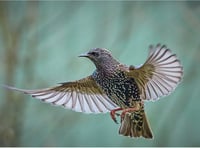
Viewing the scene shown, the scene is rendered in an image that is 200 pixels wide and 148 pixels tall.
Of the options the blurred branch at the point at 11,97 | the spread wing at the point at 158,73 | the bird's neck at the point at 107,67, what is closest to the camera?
the spread wing at the point at 158,73

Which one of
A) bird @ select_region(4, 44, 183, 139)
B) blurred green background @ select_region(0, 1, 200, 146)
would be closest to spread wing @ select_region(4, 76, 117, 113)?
bird @ select_region(4, 44, 183, 139)

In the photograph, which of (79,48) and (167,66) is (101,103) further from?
(79,48)

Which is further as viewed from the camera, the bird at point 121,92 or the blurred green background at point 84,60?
the blurred green background at point 84,60

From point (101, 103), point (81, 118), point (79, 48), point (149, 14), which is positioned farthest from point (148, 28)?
point (101, 103)

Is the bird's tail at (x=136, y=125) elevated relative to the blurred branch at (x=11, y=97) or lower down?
lower down

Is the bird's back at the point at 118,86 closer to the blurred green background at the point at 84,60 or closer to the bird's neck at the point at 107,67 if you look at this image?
the bird's neck at the point at 107,67

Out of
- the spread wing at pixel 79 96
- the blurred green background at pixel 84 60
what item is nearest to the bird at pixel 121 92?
the spread wing at pixel 79 96

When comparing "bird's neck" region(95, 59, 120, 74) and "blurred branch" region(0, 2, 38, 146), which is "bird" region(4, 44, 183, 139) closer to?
"bird's neck" region(95, 59, 120, 74)
